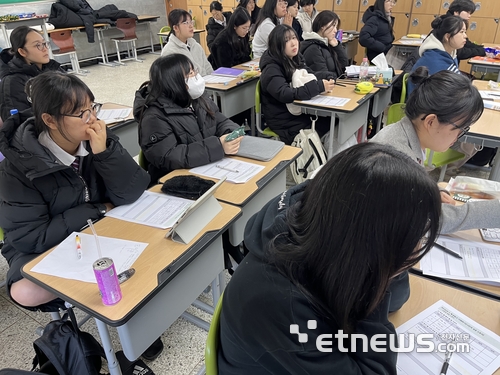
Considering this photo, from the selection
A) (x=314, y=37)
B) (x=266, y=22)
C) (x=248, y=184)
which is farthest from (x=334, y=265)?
(x=266, y=22)

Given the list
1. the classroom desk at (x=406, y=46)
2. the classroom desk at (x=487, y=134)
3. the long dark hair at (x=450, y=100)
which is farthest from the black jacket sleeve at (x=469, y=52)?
the long dark hair at (x=450, y=100)

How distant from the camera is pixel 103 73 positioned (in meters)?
6.92

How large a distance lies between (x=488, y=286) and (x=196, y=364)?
3.99 feet

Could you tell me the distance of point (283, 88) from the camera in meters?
2.82

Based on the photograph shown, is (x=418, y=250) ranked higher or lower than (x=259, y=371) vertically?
higher

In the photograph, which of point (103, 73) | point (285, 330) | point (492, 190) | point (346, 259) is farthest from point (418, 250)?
point (103, 73)

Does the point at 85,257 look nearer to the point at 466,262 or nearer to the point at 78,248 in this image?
the point at 78,248

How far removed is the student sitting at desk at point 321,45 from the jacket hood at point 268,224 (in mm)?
2757

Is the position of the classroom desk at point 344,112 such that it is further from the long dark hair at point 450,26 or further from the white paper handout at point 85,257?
the white paper handout at point 85,257

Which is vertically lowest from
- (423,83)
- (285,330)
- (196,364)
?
(196,364)

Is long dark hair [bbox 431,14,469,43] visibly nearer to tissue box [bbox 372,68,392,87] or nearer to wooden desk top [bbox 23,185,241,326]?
tissue box [bbox 372,68,392,87]

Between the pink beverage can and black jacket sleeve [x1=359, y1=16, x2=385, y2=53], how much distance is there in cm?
491

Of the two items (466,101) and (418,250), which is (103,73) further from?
(418,250)

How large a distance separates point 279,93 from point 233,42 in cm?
179
